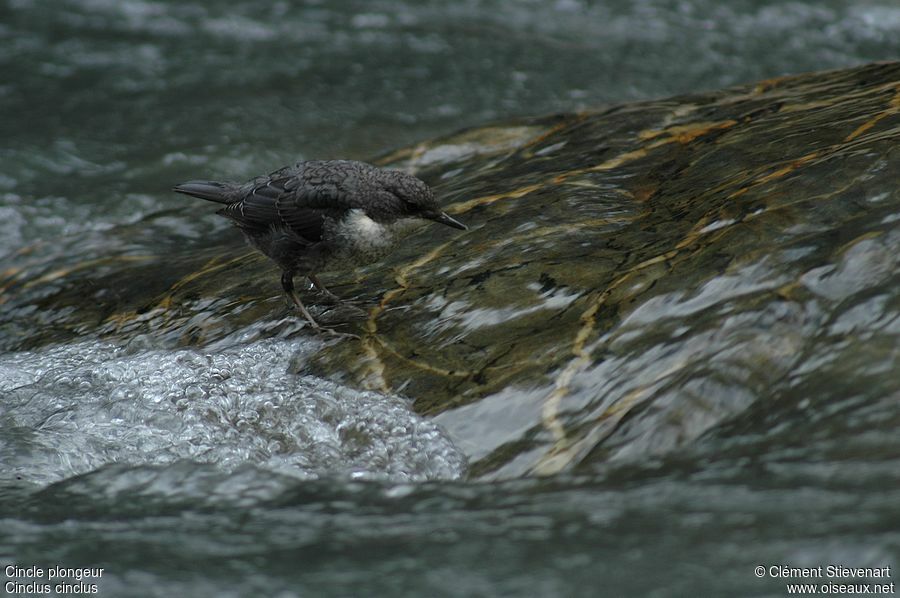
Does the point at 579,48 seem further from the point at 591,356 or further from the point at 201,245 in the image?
the point at 591,356

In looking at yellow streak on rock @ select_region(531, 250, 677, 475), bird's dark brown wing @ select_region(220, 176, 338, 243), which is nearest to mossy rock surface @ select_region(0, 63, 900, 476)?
yellow streak on rock @ select_region(531, 250, 677, 475)

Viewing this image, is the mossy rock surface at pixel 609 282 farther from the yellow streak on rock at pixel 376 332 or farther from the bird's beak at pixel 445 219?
the bird's beak at pixel 445 219

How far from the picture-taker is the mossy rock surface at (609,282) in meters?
3.10

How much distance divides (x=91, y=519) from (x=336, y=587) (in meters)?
0.90

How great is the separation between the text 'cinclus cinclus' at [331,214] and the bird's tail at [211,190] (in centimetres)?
19

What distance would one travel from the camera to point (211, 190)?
14.9 ft

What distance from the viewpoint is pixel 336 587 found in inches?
105

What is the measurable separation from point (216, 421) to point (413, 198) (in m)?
1.09

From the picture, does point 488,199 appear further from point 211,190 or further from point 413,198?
point 211,190

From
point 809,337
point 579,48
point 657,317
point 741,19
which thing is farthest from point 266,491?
point 741,19

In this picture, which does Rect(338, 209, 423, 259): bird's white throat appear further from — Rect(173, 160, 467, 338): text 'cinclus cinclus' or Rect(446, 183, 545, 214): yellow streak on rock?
Rect(446, 183, 545, 214): yellow streak on rock

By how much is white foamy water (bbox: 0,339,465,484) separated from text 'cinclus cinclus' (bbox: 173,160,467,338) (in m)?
0.36

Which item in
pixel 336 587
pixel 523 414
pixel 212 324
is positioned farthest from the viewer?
pixel 212 324

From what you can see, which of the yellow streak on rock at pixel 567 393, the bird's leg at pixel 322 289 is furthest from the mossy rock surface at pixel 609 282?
the bird's leg at pixel 322 289
